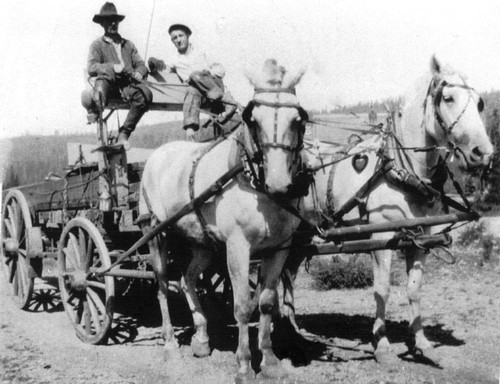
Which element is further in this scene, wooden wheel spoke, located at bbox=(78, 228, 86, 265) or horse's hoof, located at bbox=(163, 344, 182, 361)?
wooden wheel spoke, located at bbox=(78, 228, 86, 265)

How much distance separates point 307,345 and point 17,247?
4571mm

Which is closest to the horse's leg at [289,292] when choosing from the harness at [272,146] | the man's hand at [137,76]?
the harness at [272,146]

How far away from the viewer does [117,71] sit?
22.8 ft

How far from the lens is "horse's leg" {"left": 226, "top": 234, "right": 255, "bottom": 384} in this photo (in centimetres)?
471

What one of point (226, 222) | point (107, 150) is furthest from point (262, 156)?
point (107, 150)

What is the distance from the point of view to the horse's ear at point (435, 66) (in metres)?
5.09

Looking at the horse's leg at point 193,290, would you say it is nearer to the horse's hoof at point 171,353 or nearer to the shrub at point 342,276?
the horse's hoof at point 171,353

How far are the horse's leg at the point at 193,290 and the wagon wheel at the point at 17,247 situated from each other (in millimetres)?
2733

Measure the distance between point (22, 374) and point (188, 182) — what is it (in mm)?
2400

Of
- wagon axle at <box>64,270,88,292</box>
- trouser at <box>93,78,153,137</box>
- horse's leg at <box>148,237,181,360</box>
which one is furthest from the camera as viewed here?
trouser at <box>93,78,153,137</box>

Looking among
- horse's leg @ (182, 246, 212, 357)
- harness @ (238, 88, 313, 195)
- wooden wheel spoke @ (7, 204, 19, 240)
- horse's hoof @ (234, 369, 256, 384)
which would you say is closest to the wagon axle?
horse's leg @ (182, 246, 212, 357)

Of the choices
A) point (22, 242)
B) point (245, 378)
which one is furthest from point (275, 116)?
point (22, 242)

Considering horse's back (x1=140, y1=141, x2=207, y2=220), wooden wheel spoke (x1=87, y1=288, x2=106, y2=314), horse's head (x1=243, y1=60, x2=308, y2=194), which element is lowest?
wooden wheel spoke (x1=87, y1=288, x2=106, y2=314)

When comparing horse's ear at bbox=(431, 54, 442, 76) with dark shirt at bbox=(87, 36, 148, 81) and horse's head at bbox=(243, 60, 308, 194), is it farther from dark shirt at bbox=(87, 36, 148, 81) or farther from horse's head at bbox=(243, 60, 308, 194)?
dark shirt at bbox=(87, 36, 148, 81)
